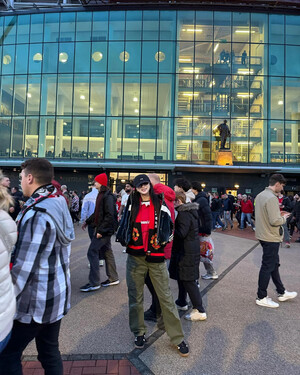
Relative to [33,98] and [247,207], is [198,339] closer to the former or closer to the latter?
[247,207]

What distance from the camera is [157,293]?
3.04 metres

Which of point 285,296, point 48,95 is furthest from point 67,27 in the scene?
point 285,296

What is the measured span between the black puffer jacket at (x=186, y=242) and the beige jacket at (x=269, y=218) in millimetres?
1296

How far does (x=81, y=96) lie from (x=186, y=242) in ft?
75.3

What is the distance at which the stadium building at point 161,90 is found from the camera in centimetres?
2344

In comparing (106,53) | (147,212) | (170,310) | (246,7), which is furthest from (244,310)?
(246,7)

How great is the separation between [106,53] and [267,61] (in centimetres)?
1423

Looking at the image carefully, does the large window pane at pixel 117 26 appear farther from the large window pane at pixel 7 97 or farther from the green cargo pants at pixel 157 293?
the green cargo pants at pixel 157 293

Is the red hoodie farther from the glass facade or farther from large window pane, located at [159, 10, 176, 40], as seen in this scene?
large window pane, located at [159, 10, 176, 40]

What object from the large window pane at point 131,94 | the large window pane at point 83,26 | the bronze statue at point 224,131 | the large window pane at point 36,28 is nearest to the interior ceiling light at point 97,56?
the large window pane at point 83,26

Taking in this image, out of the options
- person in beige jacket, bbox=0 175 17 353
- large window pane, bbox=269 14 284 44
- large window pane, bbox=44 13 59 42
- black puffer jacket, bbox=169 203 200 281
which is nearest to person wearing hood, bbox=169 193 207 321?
black puffer jacket, bbox=169 203 200 281

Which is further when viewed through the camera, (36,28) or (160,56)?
(36,28)

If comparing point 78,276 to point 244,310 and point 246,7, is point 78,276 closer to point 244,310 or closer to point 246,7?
point 244,310

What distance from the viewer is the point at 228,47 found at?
78.2ft
